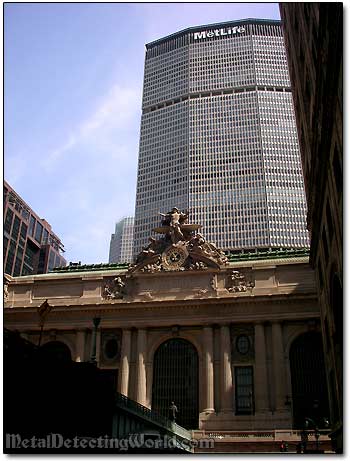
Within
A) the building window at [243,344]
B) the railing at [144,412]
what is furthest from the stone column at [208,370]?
the railing at [144,412]

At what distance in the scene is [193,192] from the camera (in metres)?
152

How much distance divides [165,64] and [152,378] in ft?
512

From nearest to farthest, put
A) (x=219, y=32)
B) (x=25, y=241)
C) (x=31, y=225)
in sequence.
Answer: (x=25, y=241)
(x=31, y=225)
(x=219, y=32)

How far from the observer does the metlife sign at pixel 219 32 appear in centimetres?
18038

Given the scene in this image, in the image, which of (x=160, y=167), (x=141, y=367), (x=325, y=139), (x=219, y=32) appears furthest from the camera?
(x=219, y=32)

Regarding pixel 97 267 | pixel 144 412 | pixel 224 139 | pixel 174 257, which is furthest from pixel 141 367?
pixel 224 139

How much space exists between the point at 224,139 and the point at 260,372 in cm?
11813

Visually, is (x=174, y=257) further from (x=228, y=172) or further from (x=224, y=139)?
(x=224, y=139)

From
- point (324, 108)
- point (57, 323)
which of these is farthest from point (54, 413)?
point (57, 323)

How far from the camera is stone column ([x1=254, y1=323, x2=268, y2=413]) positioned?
4738 cm

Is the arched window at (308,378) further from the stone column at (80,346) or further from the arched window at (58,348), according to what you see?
the arched window at (58,348)

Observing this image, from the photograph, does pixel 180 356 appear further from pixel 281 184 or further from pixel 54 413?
pixel 281 184

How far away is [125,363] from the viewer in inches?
2064

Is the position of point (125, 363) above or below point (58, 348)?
below
